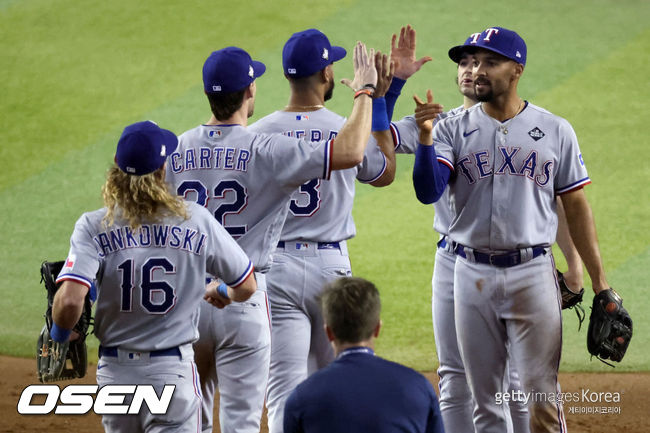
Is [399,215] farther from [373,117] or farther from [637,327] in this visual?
[373,117]

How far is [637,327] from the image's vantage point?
7348 millimetres

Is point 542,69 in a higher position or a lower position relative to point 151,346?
higher

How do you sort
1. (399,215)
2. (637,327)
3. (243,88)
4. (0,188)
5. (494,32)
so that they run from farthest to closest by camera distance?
1. (0,188)
2. (399,215)
3. (637,327)
4. (494,32)
5. (243,88)

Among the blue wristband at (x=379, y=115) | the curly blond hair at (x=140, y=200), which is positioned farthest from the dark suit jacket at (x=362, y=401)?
the blue wristband at (x=379, y=115)

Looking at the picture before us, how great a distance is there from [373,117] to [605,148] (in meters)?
6.83

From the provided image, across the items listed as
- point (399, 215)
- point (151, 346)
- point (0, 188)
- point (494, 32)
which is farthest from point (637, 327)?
point (0, 188)

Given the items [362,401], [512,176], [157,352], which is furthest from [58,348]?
[512,176]

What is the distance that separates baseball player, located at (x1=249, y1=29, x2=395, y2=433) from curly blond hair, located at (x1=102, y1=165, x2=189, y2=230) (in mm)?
975

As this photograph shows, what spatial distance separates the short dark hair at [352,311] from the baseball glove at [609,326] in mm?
1687

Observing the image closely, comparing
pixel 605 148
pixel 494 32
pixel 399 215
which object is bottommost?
pixel 399 215

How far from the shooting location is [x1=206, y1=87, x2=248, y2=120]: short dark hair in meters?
3.76

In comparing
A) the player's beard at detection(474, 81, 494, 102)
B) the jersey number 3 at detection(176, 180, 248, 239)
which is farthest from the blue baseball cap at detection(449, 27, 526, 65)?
the jersey number 3 at detection(176, 180, 248, 239)

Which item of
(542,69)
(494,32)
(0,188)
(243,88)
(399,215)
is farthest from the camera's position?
(542,69)

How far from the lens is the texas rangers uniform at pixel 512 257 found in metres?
3.83
